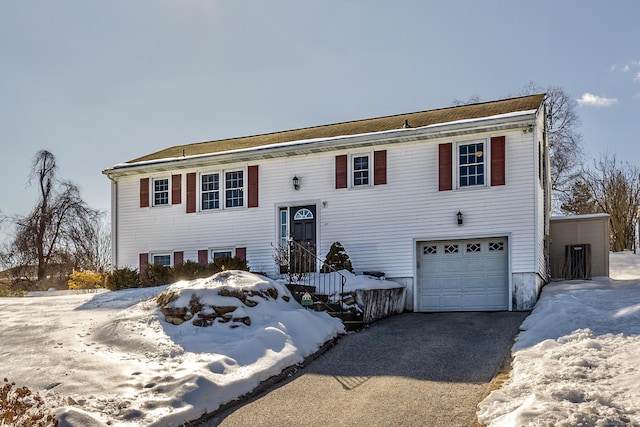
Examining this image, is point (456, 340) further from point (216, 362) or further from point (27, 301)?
point (27, 301)

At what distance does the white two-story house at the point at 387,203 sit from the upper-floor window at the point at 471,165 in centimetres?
2

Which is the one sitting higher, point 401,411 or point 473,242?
point 473,242

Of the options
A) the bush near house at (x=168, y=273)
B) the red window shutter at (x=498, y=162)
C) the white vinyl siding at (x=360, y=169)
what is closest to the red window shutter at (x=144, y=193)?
the bush near house at (x=168, y=273)

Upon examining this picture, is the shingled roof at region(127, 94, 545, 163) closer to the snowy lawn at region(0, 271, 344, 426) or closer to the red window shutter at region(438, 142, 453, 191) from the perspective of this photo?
the red window shutter at region(438, 142, 453, 191)

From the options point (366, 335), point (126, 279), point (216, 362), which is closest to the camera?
point (216, 362)

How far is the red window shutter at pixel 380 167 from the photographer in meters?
15.5

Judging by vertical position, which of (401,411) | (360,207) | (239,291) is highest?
(360,207)

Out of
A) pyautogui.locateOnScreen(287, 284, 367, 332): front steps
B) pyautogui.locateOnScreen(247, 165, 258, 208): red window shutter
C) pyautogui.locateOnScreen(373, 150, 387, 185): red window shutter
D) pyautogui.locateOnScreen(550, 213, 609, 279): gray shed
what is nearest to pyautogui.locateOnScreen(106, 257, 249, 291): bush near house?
pyautogui.locateOnScreen(247, 165, 258, 208): red window shutter

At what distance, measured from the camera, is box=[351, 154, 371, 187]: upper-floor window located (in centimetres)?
1573

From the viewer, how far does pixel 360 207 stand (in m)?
15.6

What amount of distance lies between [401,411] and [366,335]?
430cm

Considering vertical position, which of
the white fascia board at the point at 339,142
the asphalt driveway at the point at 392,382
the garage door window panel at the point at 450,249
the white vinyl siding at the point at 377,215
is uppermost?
the white fascia board at the point at 339,142

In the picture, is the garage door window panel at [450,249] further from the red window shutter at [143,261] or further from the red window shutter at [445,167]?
the red window shutter at [143,261]

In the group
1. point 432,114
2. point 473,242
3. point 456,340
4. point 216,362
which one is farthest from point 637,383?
point 432,114
